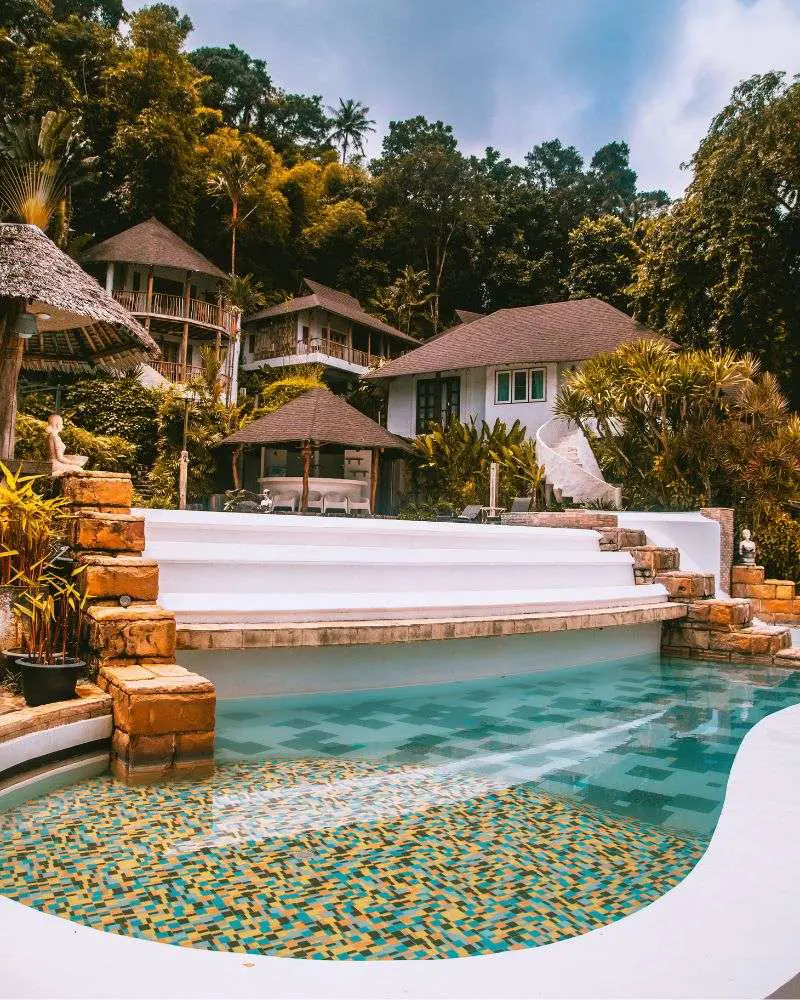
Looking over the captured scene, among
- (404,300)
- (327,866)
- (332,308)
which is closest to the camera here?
(327,866)

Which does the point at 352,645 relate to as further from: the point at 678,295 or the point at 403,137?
the point at 403,137

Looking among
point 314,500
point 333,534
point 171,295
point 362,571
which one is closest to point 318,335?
point 171,295

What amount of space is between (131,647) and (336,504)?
18.6 meters

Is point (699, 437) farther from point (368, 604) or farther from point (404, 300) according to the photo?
point (404, 300)

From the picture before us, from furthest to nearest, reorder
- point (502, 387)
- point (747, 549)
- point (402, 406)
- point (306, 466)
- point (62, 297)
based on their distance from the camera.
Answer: point (402, 406), point (502, 387), point (306, 466), point (747, 549), point (62, 297)

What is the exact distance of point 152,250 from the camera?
31922 mm

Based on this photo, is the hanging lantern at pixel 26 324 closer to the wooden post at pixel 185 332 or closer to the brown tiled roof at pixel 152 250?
the wooden post at pixel 185 332

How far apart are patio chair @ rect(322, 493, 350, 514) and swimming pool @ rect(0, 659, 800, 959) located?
15.7 meters

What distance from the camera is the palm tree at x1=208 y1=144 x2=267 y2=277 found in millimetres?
36094

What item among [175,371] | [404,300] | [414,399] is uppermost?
[404,300]

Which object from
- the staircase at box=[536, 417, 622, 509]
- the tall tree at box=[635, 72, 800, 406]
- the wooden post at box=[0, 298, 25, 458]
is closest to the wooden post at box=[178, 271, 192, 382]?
the staircase at box=[536, 417, 622, 509]

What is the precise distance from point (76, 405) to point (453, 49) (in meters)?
18.1

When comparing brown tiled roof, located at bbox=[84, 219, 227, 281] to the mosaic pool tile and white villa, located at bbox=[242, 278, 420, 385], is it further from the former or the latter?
the mosaic pool tile

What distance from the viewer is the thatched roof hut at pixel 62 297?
29.3 ft
